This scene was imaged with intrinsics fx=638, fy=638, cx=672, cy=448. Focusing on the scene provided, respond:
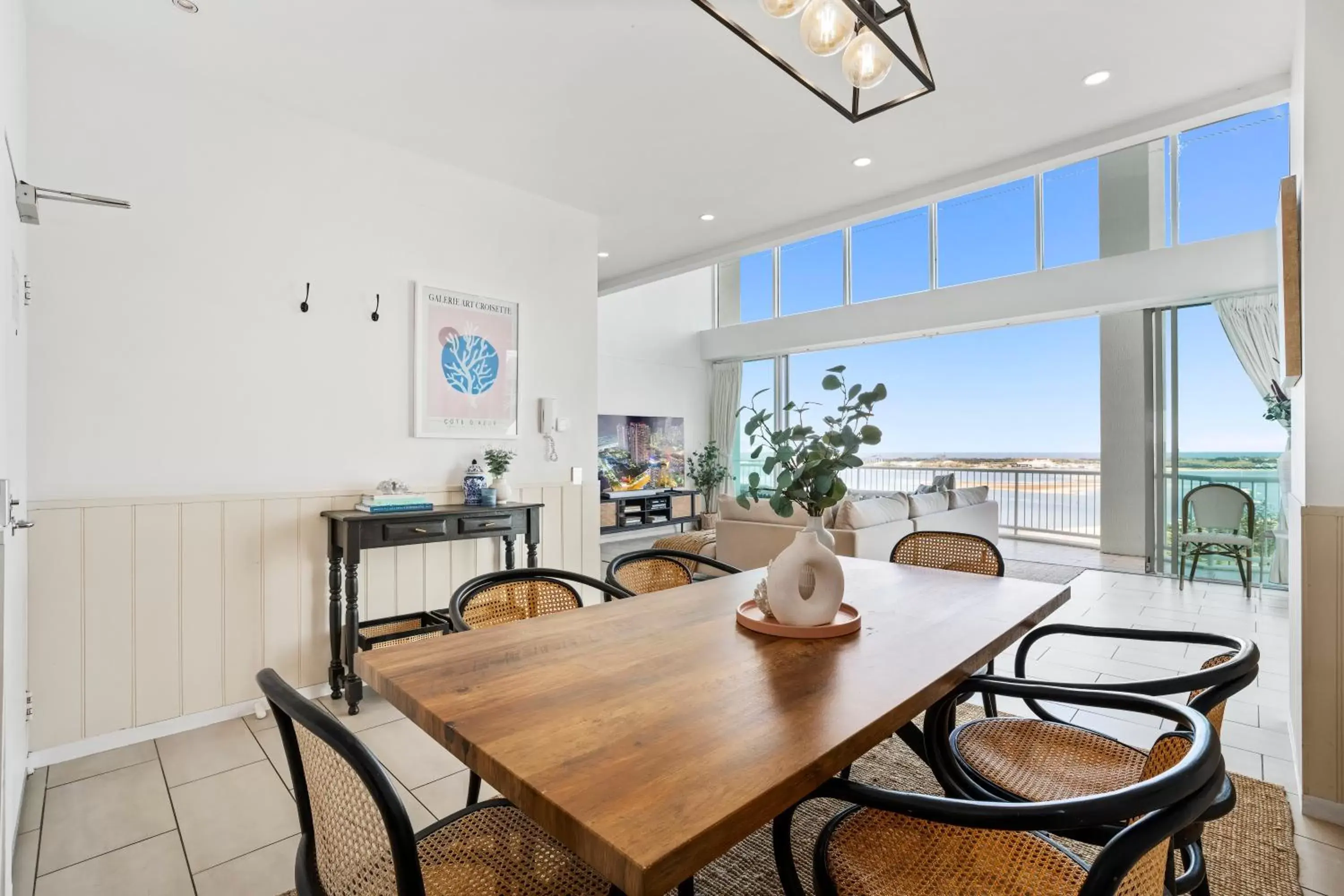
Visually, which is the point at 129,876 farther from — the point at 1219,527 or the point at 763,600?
the point at 1219,527

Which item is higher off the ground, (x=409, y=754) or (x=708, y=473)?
(x=708, y=473)

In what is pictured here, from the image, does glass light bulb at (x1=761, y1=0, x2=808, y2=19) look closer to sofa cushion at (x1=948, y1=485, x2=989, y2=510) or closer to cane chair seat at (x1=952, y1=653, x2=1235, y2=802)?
cane chair seat at (x1=952, y1=653, x2=1235, y2=802)

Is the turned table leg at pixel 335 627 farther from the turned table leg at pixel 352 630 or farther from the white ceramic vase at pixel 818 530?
the white ceramic vase at pixel 818 530

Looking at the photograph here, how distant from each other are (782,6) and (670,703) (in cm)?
176

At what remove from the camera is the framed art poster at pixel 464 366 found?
3.35 metres

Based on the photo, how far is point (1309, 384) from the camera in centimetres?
204

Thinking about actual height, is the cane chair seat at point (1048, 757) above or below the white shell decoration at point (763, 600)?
below

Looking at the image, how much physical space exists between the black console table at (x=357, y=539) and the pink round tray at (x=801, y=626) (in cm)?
186

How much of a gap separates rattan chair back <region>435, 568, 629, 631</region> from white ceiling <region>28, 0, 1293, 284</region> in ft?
6.61

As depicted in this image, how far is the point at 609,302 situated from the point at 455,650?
7420 mm

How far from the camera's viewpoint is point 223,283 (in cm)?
276

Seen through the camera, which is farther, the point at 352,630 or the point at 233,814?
the point at 352,630

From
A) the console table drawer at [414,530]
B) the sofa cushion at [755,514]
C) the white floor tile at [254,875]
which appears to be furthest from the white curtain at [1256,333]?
the white floor tile at [254,875]

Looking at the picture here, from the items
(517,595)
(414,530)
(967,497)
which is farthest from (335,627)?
(967,497)
